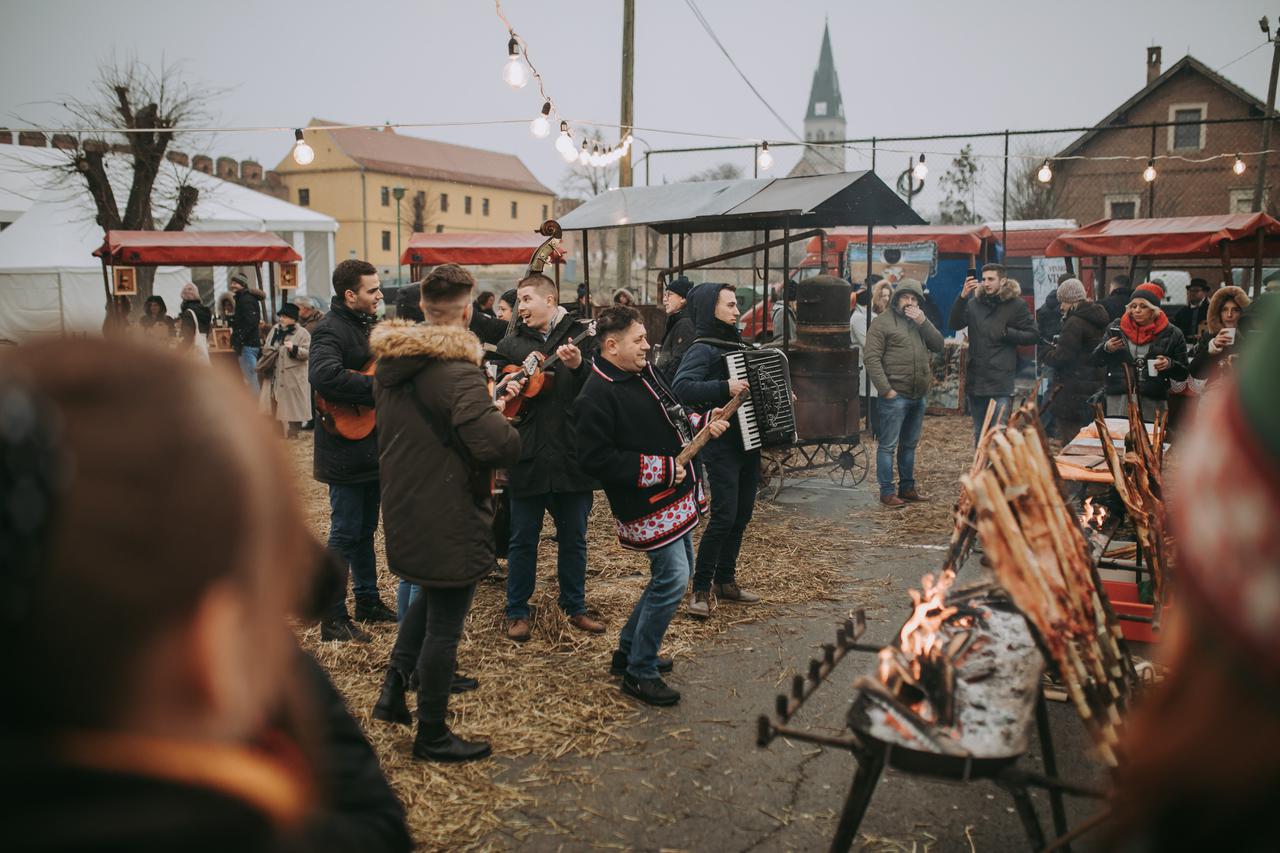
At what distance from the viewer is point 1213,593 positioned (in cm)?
83

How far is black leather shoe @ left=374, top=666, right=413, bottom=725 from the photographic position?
420 centimetres

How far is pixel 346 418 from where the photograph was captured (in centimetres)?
521

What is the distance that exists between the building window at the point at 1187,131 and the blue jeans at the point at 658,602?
117 ft

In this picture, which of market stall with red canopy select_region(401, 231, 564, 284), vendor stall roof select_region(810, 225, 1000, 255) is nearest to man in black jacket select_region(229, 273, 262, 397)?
market stall with red canopy select_region(401, 231, 564, 284)

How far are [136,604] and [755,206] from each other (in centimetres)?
861

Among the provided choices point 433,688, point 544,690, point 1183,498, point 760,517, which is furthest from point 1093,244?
point 1183,498

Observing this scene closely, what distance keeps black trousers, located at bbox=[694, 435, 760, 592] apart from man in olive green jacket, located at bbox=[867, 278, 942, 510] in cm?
314

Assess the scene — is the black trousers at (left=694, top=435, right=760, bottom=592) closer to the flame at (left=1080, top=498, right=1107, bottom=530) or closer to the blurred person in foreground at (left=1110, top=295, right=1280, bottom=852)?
the flame at (left=1080, top=498, right=1107, bottom=530)

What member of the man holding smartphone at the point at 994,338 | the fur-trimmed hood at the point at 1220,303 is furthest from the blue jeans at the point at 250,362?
A: the fur-trimmed hood at the point at 1220,303

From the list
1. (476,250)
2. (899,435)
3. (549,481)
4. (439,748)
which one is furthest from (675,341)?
(476,250)

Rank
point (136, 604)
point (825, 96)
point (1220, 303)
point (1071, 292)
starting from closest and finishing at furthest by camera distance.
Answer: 1. point (136, 604)
2. point (1220, 303)
3. point (1071, 292)
4. point (825, 96)

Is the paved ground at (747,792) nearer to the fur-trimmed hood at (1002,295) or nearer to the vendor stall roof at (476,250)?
the fur-trimmed hood at (1002,295)

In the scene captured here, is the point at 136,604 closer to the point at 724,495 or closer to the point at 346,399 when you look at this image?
the point at 346,399

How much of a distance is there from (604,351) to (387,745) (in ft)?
7.01
